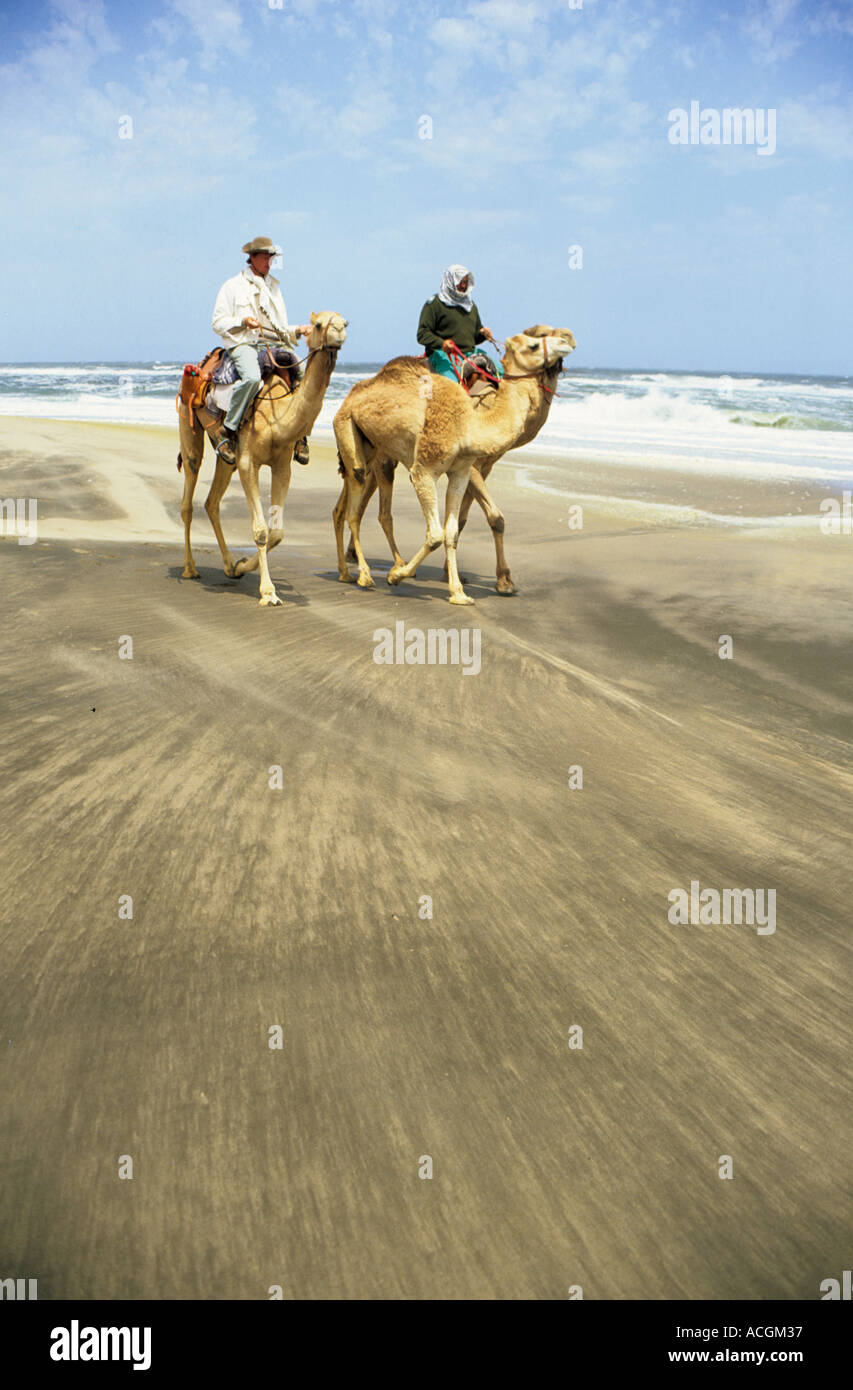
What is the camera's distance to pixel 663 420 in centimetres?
4169

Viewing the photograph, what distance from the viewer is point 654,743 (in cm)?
557

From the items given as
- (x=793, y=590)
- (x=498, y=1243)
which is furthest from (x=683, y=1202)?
(x=793, y=590)

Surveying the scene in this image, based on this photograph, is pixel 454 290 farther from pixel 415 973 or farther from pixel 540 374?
pixel 415 973

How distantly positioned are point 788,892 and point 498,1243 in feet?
6.86

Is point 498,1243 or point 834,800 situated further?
point 834,800

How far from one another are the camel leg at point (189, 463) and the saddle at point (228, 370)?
1.40 feet

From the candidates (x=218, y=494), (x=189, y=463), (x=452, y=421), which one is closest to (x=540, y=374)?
(x=452, y=421)

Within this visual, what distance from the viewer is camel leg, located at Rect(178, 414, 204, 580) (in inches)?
379

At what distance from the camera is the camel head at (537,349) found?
900 centimetres

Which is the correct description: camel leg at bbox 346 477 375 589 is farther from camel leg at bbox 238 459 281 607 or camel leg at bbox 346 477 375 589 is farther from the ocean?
the ocean

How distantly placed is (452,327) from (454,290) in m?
0.33

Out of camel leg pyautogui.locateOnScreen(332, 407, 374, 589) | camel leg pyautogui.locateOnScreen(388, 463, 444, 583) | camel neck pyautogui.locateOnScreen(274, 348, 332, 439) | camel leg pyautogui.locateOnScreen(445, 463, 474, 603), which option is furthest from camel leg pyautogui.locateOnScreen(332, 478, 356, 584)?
camel neck pyautogui.locateOnScreen(274, 348, 332, 439)
